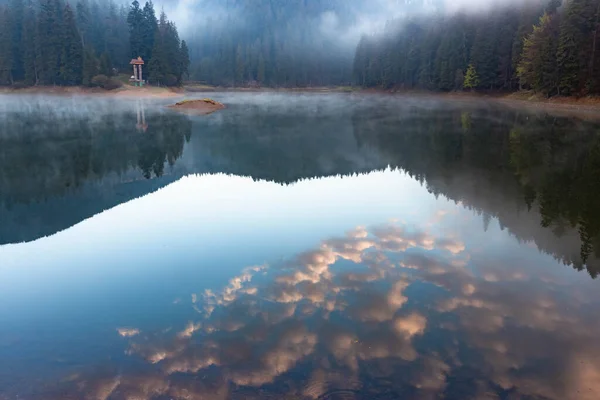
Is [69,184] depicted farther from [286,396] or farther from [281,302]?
[286,396]

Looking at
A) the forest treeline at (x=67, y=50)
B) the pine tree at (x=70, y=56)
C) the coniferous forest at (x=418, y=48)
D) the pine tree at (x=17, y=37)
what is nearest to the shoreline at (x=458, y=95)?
the coniferous forest at (x=418, y=48)

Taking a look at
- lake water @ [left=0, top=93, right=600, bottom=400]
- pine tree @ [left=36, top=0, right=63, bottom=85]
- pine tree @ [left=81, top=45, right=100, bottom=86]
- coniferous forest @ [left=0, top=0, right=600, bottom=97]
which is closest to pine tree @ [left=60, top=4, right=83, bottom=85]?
coniferous forest @ [left=0, top=0, right=600, bottom=97]

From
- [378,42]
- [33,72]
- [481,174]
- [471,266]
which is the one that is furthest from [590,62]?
[33,72]

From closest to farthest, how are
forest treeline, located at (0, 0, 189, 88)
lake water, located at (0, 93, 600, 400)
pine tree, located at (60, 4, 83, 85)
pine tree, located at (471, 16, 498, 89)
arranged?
lake water, located at (0, 93, 600, 400) → pine tree, located at (471, 16, 498, 89) → pine tree, located at (60, 4, 83, 85) → forest treeline, located at (0, 0, 189, 88)

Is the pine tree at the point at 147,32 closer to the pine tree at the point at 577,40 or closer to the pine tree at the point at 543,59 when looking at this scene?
the pine tree at the point at 543,59

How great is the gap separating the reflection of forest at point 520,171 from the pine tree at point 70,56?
83.7m

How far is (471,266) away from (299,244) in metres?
5.01

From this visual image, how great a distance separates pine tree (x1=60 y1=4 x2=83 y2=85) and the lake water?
88885 millimetres

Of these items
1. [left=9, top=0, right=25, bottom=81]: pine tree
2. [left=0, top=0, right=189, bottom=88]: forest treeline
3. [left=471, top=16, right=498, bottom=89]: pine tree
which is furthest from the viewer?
[left=9, top=0, right=25, bottom=81]: pine tree

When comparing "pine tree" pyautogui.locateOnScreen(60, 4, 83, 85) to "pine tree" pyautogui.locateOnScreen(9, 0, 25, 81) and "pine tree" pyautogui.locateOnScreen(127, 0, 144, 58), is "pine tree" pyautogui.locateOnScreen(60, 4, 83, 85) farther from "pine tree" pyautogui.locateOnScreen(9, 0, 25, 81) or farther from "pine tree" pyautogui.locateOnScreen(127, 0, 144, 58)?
"pine tree" pyautogui.locateOnScreen(127, 0, 144, 58)

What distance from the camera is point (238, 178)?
24.3m

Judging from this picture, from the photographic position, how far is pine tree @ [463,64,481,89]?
9875 centimetres

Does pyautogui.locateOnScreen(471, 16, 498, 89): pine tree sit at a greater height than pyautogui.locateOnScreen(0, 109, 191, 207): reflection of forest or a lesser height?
greater

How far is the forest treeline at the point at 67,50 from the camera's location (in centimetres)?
10269
